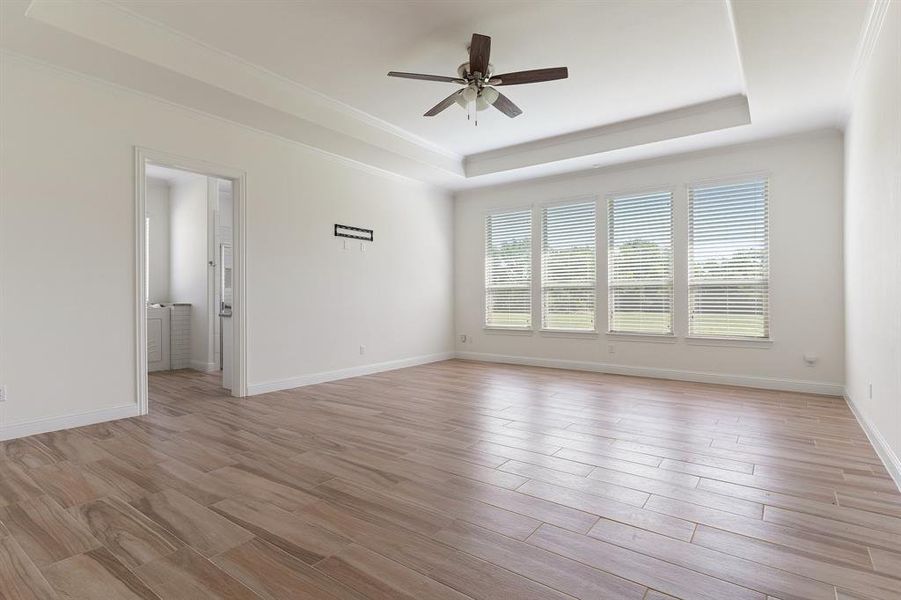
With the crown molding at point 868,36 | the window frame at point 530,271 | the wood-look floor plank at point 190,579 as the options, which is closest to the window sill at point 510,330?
the window frame at point 530,271

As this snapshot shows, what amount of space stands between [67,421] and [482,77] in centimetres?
454

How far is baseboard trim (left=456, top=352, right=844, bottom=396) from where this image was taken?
5258 millimetres

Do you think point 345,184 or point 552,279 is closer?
point 345,184

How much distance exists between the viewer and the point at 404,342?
7.27 metres

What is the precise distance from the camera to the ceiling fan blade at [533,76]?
11.5ft

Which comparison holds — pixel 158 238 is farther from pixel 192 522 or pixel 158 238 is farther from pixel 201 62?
pixel 192 522

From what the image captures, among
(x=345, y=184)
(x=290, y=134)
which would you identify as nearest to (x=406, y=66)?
(x=290, y=134)

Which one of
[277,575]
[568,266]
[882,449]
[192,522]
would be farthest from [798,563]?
[568,266]

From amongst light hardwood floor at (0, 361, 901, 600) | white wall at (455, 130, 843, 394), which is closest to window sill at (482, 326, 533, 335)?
white wall at (455, 130, 843, 394)

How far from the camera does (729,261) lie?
18.9ft

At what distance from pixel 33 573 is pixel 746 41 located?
516 cm

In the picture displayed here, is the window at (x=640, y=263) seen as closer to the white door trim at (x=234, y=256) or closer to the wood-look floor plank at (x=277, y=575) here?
the white door trim at (x=234, y=256)

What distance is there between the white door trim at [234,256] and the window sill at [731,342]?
5.62m

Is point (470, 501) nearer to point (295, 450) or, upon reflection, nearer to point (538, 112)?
Result: point (295, 450)
